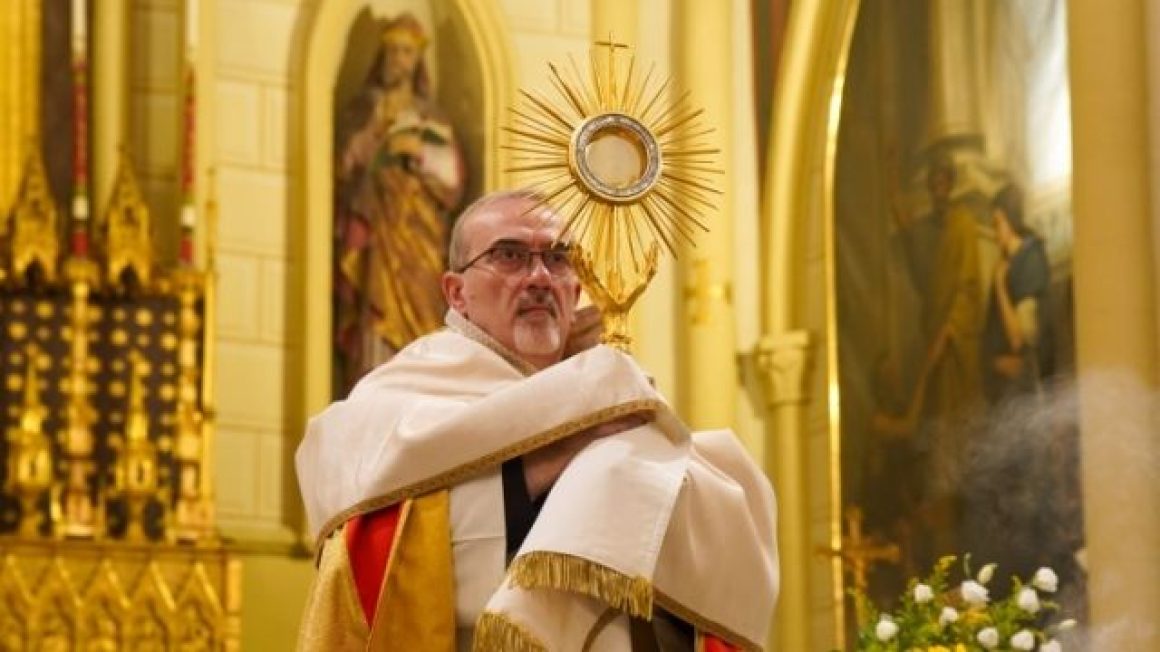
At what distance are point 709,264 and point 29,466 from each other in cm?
294

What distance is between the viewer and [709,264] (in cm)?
971

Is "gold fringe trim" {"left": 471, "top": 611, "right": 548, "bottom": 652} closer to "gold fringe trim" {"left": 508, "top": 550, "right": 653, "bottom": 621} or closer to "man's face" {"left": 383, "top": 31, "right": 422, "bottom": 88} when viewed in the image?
"gold fringe trim" {"left": 508, "top": 550, "right": 653, "bottom": 621}

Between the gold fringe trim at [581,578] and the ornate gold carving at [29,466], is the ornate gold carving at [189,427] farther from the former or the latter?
the gold fringe trim at [581,578]

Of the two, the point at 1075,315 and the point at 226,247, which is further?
the point at 226,247

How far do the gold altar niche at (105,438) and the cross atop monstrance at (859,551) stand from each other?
2333mm

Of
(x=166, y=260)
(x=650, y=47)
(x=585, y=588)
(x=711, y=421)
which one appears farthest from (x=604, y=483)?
(x=650, y=47)

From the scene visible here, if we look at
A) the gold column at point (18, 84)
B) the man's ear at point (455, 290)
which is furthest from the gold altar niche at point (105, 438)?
the man's ear at point (455, 290)

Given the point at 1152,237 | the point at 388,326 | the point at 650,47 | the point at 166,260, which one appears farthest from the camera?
the point at 650,47

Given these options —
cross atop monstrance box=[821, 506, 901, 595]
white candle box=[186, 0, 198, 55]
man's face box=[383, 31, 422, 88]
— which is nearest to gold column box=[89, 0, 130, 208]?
white candle box=[186, 0, 198, 55]

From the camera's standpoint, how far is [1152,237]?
7.57 m

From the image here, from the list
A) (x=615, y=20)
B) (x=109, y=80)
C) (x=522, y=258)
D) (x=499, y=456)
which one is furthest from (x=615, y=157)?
(x=615, y=20)

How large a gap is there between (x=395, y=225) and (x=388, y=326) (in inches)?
15.2

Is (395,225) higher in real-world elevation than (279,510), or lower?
higher

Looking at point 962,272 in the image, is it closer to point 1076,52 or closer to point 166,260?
point 1076,52
